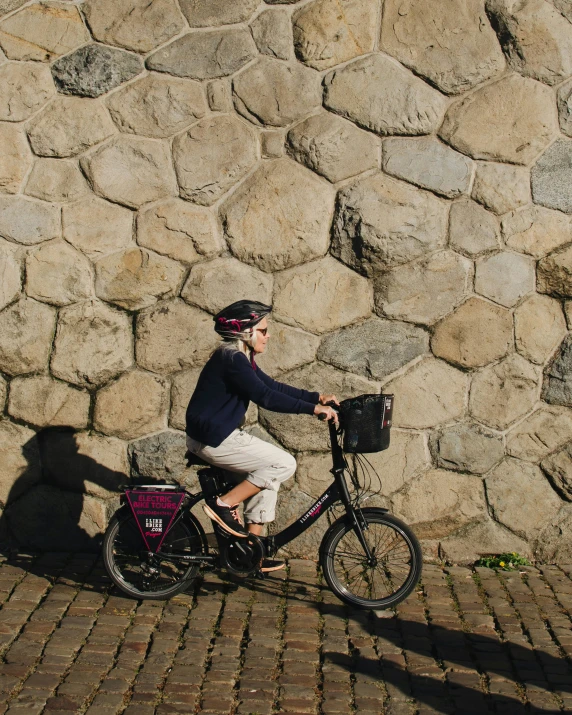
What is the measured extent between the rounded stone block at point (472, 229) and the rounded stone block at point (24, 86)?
2480 mm

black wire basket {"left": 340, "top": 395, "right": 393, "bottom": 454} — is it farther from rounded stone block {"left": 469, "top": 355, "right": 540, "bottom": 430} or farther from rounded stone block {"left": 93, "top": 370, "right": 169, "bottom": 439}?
rounded stone block {"left": 93, "top": 370, "right": 169, "bottom": 439}

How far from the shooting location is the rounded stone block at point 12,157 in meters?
5.85

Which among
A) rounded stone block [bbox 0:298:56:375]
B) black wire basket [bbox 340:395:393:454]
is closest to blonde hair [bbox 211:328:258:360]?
black wire basket [bbox 340:395:393:454]

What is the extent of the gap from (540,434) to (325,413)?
156 centimetres

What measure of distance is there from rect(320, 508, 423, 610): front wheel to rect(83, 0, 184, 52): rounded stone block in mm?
2979

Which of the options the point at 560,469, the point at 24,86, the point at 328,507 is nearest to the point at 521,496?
the point at 560,469

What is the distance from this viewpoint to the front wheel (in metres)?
5.20

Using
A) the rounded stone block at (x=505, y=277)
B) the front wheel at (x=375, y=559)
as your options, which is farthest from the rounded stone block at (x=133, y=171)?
the front wheel at (x=375, y=559)

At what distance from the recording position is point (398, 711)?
4199 millimetres

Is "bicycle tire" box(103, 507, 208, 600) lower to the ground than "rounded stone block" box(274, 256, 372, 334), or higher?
lower

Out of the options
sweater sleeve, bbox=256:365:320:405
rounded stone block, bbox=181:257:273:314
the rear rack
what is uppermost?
rounded stone block, bbox=181:257:273:314

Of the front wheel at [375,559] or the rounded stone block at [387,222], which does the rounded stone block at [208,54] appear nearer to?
the rounded stone block at [387,222]

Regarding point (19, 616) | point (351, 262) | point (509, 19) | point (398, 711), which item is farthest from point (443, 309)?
point (19, 616)

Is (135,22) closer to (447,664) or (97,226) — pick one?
(97,226)
